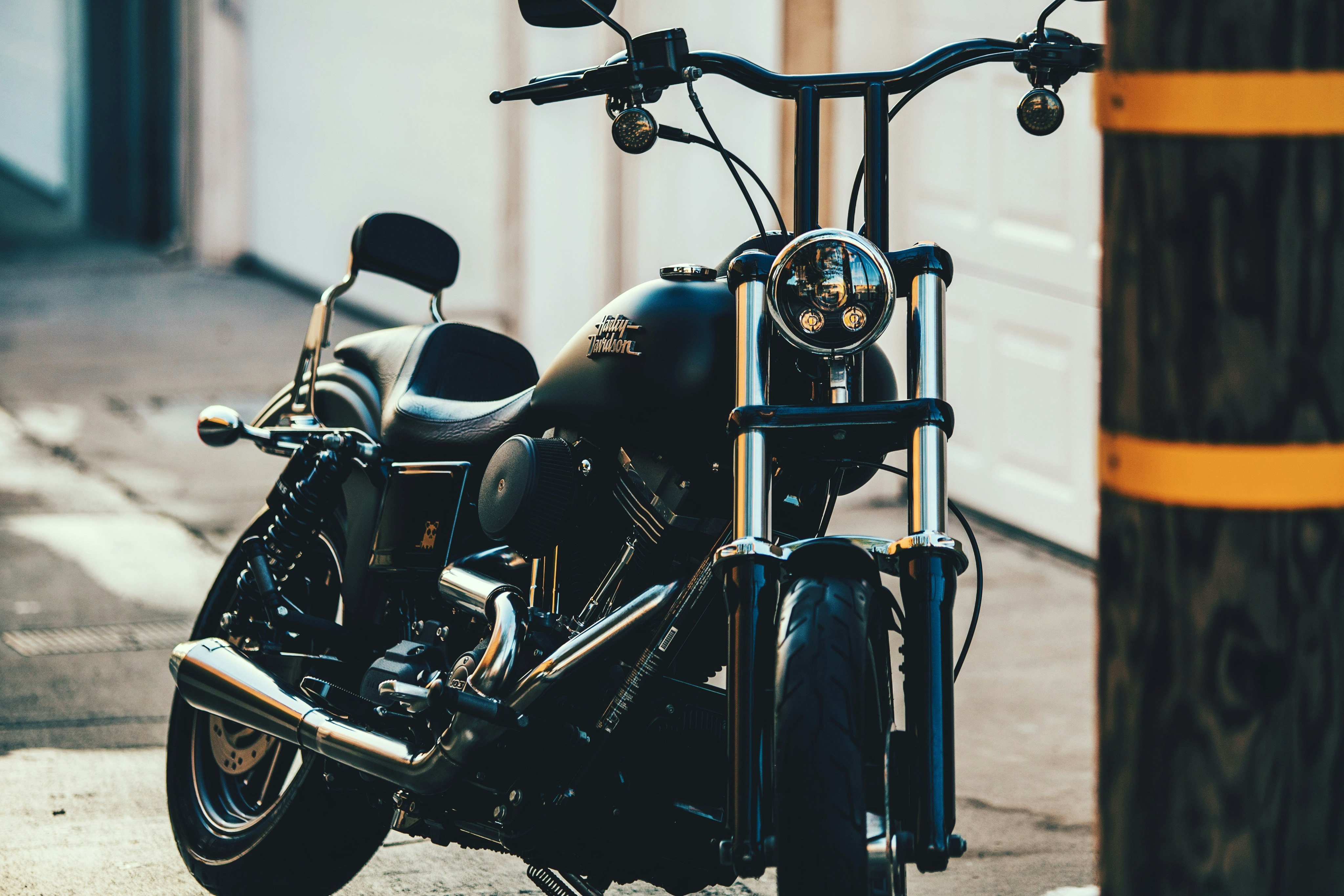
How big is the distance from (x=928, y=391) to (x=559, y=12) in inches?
34.8

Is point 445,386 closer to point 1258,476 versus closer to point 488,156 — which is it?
point 1258,476

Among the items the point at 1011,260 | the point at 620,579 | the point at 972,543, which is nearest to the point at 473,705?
the point at 620,579

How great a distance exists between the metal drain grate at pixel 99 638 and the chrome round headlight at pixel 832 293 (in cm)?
336

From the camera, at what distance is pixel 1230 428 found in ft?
5.96

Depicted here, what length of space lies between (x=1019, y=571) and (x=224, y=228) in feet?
28.9

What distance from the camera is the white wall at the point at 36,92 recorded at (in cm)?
1686

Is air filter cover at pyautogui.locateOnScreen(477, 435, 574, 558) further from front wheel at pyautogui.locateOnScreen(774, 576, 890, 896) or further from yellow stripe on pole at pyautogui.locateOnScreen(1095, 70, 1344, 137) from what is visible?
yellow stripe on pole at pyautogui.locateOnScreen(1095, 70, 1344, 137)

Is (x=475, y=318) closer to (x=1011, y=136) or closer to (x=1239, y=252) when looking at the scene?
(x=1011, y=136)

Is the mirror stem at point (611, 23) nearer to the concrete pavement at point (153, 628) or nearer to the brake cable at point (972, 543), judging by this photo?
the brake cable at point (972, 543)

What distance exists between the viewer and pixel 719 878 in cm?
288

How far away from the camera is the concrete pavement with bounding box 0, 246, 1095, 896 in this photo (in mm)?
3941

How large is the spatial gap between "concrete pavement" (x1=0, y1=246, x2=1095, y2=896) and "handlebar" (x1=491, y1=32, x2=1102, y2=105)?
1.72 metres

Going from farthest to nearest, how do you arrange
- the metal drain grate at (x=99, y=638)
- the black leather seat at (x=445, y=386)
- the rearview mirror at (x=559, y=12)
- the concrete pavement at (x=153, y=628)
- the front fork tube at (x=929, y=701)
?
the metal drain grate at (x=99, y=638)
the concrete pavement at (x=153, y=628)
the black leather seat at (x=445, y=386)
the rearview mirror at (x=559, y=12)
the front fork tube at (x=929, y=701)

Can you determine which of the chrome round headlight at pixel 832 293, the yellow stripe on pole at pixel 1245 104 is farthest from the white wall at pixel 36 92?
the yellow stripe on pole at pixel 1245 104
